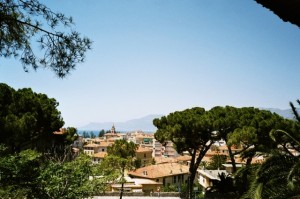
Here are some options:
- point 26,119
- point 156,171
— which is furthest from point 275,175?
point 156,171

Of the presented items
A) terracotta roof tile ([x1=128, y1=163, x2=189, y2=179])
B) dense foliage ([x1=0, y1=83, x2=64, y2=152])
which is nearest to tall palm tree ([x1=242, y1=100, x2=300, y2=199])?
dense foliage ([x1=0, y1=83, x2=64, y2=152])

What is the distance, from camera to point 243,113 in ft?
66.6

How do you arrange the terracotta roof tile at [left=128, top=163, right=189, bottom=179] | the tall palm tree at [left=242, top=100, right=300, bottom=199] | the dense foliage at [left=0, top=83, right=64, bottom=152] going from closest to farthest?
1. the tall palm tree at [left=242, top=100, right=300, bottom=199]
2. the dense foliage at [left=0, top=83, right=64, bottom=152]
3. the terracotta roof tile at [left=128, top=163, right=189, bottom=179]

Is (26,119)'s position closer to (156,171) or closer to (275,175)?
(275,175)

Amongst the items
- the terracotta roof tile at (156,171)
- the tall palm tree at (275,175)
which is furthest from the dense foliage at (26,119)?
the terracotta roof tile at (156,171)

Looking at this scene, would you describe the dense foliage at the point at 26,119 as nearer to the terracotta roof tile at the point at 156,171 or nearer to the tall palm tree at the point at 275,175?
the tall palm tree at the point at 275,175

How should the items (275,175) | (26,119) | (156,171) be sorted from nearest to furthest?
(275,175) < (26,119) < (156,171)

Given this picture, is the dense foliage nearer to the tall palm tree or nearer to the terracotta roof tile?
the tall palm tree

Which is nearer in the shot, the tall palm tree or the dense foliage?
the tall palm tree

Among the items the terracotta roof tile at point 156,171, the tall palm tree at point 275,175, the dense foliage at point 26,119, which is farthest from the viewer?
the terracotta roof tile at point 156,171

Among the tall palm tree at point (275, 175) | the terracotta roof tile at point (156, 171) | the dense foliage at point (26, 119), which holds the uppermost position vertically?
the dense foliage at point (26, 119)

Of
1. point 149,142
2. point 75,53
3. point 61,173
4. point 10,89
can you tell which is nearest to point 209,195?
point 61,173

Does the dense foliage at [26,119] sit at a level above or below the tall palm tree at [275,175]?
above

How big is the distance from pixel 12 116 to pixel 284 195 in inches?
665
